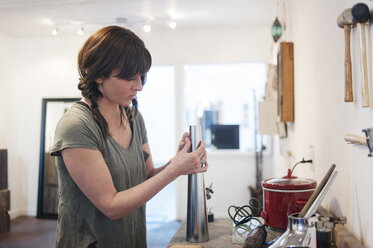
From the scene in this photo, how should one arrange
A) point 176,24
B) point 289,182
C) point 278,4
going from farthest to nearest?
point 176,24 < point 278,4 < point 289,182

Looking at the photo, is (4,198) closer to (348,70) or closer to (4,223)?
(4,223)

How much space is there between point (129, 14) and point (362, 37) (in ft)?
11.3

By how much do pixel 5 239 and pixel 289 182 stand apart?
372cm

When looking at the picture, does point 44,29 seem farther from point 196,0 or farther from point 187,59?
point 196,0

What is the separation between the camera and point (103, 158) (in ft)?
3.80

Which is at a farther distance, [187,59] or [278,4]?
[187,59]

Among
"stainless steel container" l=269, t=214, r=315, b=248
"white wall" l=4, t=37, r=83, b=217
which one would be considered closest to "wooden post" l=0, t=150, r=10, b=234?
"white wall" l=4, t=37, r=83, b=217

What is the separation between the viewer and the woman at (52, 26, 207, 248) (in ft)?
3.57

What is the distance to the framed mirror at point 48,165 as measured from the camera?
493 centimetres

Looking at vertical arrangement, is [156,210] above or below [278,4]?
below

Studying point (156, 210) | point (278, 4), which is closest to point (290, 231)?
point (278, 4)

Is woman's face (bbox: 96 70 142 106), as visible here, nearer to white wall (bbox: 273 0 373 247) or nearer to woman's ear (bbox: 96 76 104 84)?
woman's ear (bbox: 96 76 104 84)

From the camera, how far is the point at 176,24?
4547mm

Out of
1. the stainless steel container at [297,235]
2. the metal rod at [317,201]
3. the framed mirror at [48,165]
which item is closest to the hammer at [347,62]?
the metal rod at [317,201]
